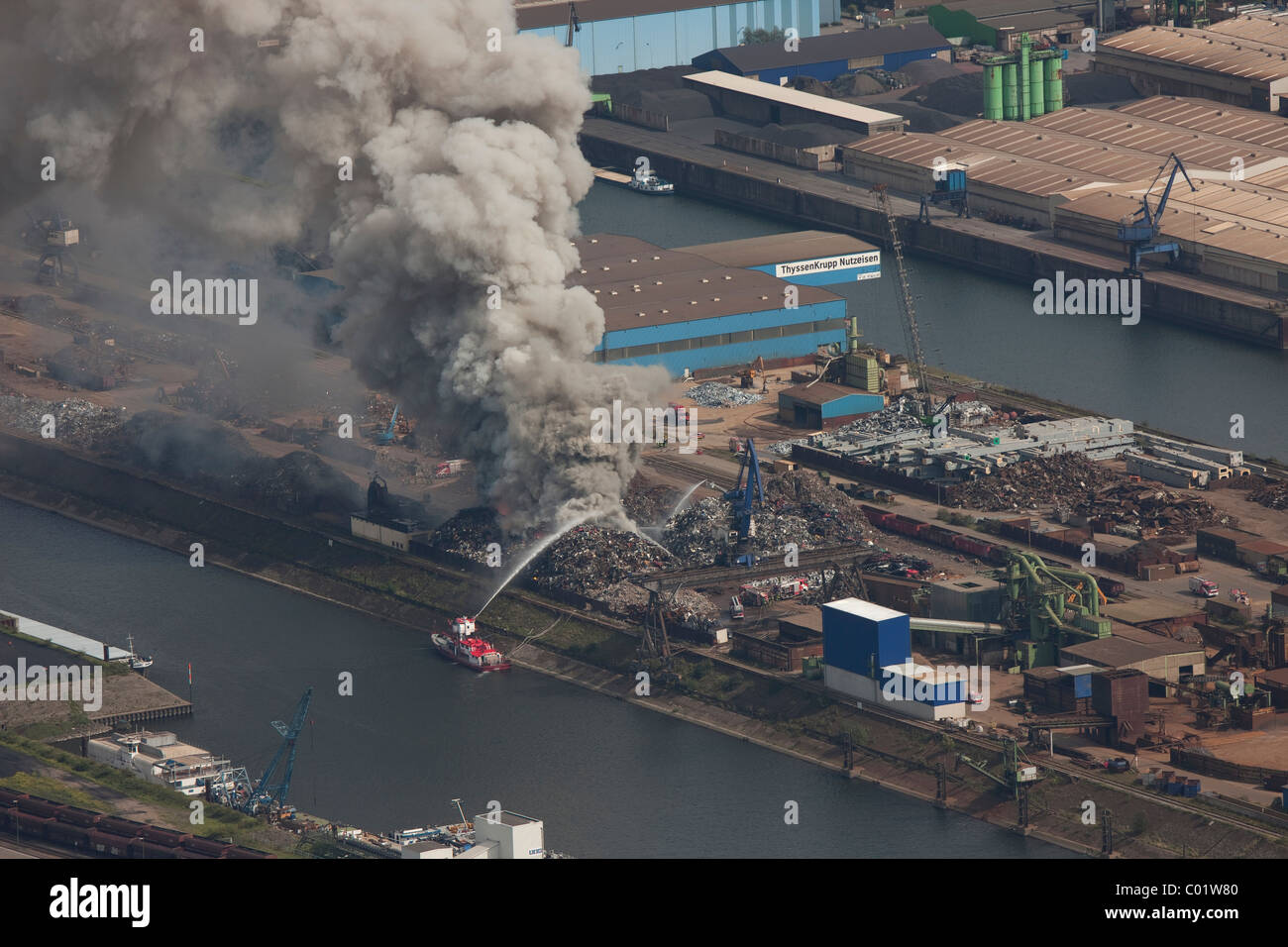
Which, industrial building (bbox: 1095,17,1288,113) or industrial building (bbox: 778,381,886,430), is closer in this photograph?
industrial building (bbox: 778,381,886,430)

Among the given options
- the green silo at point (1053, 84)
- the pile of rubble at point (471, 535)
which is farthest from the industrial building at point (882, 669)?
the green silo at point (1053, 84)

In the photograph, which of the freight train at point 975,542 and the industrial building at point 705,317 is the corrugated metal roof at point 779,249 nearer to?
the industrial building at point 705,317

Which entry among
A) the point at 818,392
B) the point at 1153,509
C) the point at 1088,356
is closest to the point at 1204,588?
the point at 1153,509

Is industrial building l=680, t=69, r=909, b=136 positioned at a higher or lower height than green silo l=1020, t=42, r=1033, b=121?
lower

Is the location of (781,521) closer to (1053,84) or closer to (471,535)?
(471,535)

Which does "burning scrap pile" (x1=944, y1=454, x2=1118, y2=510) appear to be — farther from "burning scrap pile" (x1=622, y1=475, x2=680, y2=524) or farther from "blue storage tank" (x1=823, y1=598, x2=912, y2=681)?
"blue storage tank" (x1=823, y1=598, x2=912, y2=681)

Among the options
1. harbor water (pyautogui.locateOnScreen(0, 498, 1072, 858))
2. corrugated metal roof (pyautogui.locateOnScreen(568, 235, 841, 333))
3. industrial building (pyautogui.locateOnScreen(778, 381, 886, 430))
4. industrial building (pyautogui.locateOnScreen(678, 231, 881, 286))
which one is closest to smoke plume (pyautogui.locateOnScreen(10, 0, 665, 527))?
harbor water (pyautogui.locateOnScreen(0, 498, 1072, 858))

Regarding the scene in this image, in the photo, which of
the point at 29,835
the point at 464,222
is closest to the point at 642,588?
the point at 464,222
